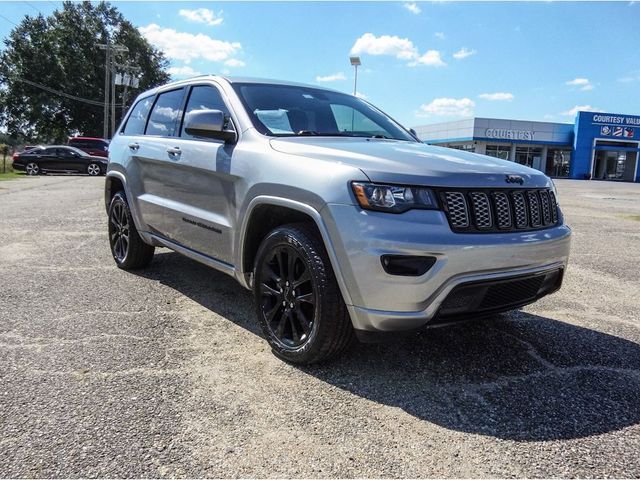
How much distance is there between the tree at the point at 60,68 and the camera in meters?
48.4

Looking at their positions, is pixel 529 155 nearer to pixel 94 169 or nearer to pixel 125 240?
pixel 94 169

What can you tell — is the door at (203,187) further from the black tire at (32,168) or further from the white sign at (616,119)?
the white sign at (616,119)

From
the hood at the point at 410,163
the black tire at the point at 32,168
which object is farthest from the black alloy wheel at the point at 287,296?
the black tire at the point at 32,168

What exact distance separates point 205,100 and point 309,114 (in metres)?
0.87

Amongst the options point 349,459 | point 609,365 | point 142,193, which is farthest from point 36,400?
point 609,365

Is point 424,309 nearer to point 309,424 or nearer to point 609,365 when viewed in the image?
point 309,424

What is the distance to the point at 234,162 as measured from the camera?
11.6ft

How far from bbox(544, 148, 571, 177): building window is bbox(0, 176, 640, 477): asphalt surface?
5092 centimetres

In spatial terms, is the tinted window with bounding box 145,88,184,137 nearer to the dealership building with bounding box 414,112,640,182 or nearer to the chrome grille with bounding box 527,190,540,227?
the chrome grille with bounding box 527,190,540,227

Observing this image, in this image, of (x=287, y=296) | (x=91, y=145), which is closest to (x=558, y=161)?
(x=91, y=145)

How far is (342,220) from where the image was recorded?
2744 mm

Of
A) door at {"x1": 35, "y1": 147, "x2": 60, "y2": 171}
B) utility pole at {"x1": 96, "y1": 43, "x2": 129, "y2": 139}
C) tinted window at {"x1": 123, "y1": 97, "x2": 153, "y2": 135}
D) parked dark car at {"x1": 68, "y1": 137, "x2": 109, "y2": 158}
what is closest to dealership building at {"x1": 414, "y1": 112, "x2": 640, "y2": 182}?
utility pole at {"x1": 96, "y1": 43, "x2": 129, "y2": 139}

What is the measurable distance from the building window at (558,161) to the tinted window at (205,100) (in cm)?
5234

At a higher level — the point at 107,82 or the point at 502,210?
the point at 107,82
